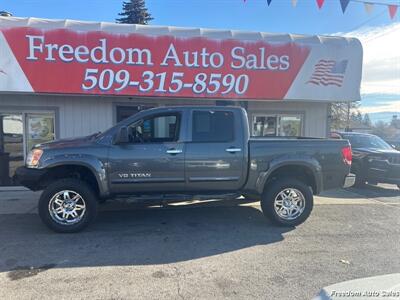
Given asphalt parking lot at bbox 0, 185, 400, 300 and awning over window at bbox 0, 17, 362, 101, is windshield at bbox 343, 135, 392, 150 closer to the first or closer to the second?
awning over window at bbox 0, 17, 362, 101

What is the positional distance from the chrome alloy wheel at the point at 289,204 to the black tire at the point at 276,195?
39 mm

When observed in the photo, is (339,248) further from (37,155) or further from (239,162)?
(37,155)

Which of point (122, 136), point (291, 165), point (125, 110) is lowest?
point (291, 165)

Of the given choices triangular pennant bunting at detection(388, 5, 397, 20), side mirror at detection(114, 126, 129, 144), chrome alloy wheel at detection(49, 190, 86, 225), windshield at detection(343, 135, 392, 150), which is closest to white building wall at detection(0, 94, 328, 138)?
side mirror at detection(114, 126, 129, 144)

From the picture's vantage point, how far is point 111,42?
899 centimetres

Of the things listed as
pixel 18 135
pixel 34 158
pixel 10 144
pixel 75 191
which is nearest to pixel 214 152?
pixel 75 191

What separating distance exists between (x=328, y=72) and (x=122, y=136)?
6.98 meters

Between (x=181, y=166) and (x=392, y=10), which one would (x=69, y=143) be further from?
(x=392, y=10)

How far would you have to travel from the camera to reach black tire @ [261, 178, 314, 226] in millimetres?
6191

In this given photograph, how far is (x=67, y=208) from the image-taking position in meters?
5.82

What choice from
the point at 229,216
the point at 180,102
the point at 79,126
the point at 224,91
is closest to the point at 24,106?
the point at 79,126

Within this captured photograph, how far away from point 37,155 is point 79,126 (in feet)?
13.9

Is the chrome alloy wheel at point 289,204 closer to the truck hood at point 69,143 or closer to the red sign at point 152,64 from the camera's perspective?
the truck hood at point 69,143

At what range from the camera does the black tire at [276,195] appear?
6191 mm
